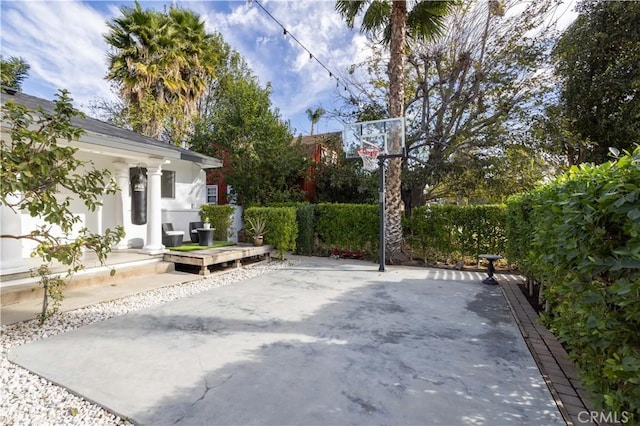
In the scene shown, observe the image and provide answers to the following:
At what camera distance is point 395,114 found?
340 inches

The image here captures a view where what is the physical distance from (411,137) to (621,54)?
6050 mm

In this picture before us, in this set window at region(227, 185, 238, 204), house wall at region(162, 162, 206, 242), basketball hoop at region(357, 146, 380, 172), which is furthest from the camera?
window at region(227, 185, 238, 204)

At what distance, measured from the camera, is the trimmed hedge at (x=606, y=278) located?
4.99 feet

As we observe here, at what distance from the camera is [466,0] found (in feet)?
34.0

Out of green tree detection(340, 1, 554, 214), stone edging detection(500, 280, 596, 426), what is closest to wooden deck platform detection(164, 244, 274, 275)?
stone edging detection(500, 280, 596, 426)

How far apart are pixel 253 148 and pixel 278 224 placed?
5.34 m

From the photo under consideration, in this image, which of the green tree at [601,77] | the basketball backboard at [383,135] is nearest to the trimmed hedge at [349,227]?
the basketball backboard at [383,135]

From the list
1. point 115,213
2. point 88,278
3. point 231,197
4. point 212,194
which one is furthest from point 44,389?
point 212,194

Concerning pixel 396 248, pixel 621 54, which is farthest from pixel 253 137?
pixel 621 54

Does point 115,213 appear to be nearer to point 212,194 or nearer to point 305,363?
point 212,194

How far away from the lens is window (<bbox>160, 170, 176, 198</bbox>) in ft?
33.2

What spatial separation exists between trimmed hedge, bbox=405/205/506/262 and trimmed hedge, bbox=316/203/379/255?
1.10 m

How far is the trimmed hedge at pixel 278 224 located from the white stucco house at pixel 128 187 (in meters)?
2.65

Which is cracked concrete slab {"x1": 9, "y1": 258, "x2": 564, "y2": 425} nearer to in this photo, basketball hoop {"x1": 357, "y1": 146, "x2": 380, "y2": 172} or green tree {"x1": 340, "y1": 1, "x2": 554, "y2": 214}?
basketball hoop {"x1": 357, "y1": 146, "x2": 380, "y2": 172}
